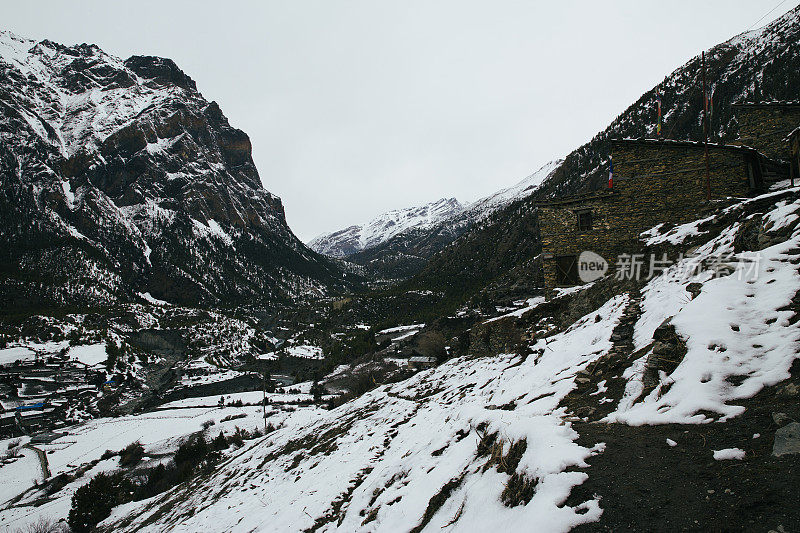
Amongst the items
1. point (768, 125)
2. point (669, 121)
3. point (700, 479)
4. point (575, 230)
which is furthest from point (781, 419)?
point (669, 121)

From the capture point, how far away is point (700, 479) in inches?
149

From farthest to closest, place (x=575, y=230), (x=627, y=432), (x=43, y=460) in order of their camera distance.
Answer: (x=43, y=460) < (x=575, y=230) < (x=627, y=432)

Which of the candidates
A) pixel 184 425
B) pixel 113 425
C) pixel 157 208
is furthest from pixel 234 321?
pixel 157 208

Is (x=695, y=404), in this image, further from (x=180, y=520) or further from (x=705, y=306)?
(x=180, y=520)

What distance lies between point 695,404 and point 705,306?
8.81ft

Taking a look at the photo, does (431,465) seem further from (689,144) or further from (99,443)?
(99,443)

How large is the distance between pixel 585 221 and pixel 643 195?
287cm

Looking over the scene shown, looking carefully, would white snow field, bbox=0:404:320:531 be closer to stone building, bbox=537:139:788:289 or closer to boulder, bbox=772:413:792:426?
stone building, bbox=537:139:788:289

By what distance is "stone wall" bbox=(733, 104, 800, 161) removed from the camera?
1986 centimetres

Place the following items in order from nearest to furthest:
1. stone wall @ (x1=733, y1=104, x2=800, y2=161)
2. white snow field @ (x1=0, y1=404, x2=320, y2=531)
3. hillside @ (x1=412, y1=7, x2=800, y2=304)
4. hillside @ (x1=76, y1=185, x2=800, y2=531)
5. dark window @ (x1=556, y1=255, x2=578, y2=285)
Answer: hillside @ (x1=76, y1=185, x2=800, y2=531) < stone wall @ (x1=733, y1=104, x2=800, y2=161) < dark window @ (x1=556, y1=255, x2=578, y2=285) < white snow field @ (x1=0, y1=404, x2=320, y2=531) < hillside @ (x1=412, y1=7, x2=800, y2=304)

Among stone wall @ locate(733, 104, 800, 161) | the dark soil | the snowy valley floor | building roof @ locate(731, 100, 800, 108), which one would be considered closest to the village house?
stone wall @ locate(733, 104, 800, 161)

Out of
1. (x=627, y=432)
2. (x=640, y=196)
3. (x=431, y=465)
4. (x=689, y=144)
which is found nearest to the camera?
(x=627, y=432)

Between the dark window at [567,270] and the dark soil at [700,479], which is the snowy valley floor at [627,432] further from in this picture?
the dark window at [567,270]

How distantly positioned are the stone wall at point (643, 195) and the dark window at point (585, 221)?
167 millimetres
